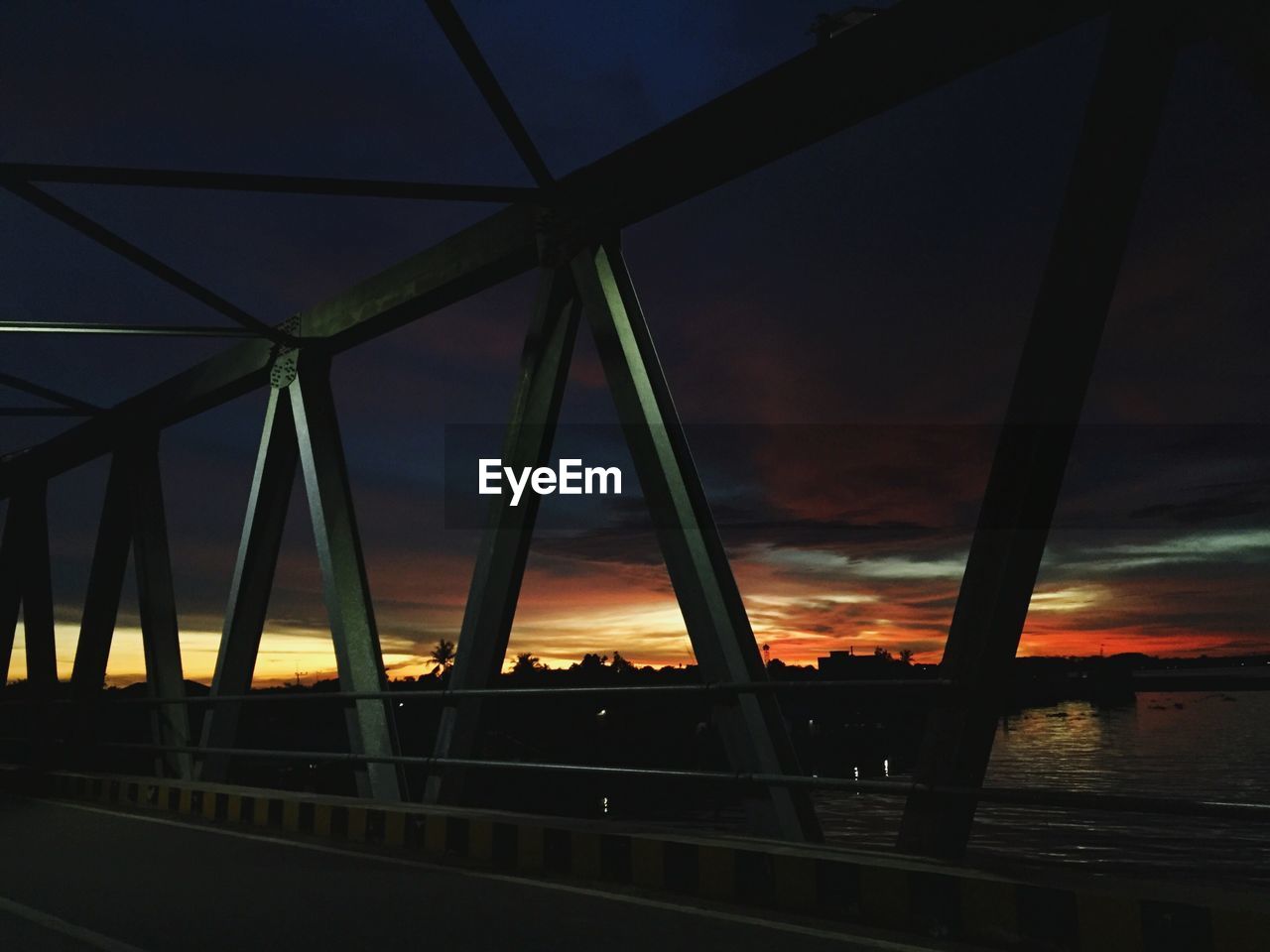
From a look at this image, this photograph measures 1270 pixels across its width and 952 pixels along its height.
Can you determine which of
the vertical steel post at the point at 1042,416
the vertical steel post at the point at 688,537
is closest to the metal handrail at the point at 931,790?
the vertical steel post at the point at 1042,416

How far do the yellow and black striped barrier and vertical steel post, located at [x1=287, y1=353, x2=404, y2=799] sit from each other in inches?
25.4

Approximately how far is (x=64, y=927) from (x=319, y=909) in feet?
3.86

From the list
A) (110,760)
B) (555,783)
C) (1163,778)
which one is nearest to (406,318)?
(110,760)

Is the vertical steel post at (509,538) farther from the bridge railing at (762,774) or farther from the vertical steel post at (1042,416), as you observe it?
the vertical steel post at (1042,416)

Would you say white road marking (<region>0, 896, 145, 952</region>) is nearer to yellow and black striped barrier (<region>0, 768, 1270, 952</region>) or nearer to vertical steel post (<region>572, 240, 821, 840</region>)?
yellow and black striped barrier (<region>0, 768, 1270, 952</region>)

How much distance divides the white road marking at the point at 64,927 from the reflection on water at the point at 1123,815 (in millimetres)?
3713

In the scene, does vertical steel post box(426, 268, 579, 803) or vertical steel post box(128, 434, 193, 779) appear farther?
vertical steel post box(128, 434, 193, 779)

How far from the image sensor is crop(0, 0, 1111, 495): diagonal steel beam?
23.1 ft

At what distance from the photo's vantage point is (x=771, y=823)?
7.17m

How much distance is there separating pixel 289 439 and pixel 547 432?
450cm

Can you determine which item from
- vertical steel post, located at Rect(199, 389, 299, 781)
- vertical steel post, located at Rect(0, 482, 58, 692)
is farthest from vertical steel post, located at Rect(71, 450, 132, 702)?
vertical steel post, located at Rect(199, 389, 299, 781)

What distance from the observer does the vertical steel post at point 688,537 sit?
290 inches

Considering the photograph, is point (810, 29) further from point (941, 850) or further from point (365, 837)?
point (365, 837)

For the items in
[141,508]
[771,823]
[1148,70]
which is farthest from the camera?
[141,508]
